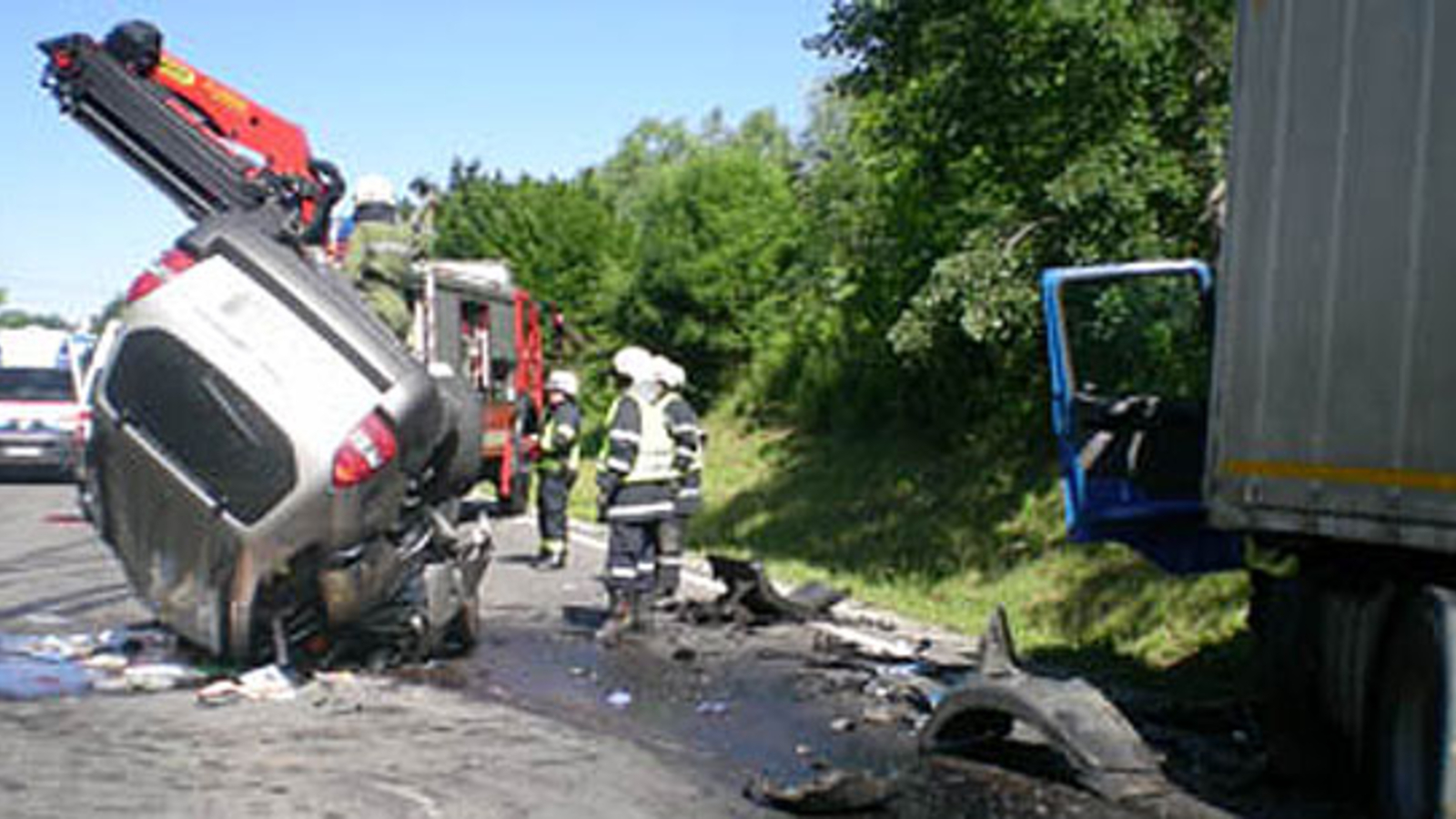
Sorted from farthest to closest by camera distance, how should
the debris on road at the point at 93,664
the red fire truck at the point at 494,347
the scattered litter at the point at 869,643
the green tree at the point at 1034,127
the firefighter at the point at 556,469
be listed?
the red fire truck at the point at 494,347, the firefighter at the point at 556,469, the green tree at the point at 1034,127, the scattered litter at the point at 869,643, the debris on road at the point at 93,664

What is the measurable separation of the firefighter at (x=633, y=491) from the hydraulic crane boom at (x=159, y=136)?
2297 millimetres

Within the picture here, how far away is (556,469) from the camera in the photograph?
14.3 m

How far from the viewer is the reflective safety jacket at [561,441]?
566 inches

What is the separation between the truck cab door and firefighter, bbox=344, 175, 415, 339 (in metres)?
3.46

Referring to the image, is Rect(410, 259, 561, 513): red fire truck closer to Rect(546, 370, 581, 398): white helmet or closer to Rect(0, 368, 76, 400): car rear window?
Rect(546, 370, 581, 398): white helmet

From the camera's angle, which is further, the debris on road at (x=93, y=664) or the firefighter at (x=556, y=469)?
the firefighter at (x=556, y=469)

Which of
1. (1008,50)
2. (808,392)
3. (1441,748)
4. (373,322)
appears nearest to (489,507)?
(808,392)

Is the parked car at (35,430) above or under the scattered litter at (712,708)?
under

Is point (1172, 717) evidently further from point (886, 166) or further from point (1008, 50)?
point (886, 166)

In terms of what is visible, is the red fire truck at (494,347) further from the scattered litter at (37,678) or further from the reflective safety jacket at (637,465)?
the scattered litter at (37,678)

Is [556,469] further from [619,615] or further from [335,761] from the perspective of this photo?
[335,761]

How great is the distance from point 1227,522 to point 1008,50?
5869mm

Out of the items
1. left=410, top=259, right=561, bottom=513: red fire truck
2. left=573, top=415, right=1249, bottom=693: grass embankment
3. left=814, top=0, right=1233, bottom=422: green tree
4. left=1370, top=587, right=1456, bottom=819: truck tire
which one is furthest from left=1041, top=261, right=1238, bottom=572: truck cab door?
left=410, top=259, right=561, bottom=513: red fire truck

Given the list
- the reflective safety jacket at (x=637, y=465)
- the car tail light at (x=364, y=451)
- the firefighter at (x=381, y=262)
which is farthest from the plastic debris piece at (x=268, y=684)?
the reflective safety jacket at (x=637, y=465)
